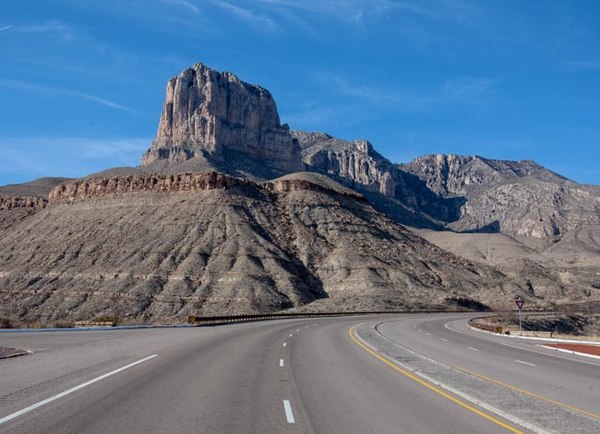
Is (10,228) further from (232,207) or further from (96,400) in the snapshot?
(96,400)

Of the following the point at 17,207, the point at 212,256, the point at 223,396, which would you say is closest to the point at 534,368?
the point at 223,396

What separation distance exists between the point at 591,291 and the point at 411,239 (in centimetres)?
3067

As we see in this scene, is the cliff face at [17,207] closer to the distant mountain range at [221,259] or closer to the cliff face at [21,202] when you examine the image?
the cliff face at [21,202]

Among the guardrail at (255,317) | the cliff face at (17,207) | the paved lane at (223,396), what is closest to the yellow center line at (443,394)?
the paved lane at (223,396)

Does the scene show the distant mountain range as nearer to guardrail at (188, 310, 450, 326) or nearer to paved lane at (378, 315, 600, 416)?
guardrail at (188, 310, 450, 326)

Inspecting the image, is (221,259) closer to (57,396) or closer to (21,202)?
(21,202)

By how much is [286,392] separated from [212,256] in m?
68.0

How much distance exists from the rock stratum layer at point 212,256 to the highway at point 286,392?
4462cm

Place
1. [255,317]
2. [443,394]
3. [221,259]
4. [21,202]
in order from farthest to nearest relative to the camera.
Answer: [21,202], [221,259], [255,317], [443,394]

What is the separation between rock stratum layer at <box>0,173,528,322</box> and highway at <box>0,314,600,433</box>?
44.6 meters

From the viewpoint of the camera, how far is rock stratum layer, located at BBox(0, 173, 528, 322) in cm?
7019

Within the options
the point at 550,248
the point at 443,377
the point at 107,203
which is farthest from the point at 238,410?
the point at 550,248

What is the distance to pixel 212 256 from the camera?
80.4 meters

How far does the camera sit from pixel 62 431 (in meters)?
9.02
